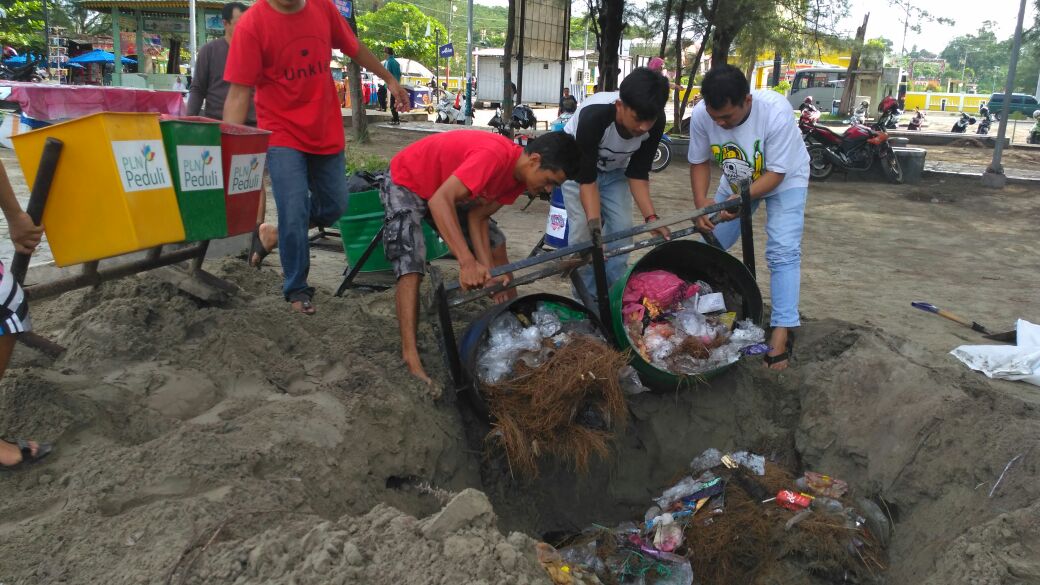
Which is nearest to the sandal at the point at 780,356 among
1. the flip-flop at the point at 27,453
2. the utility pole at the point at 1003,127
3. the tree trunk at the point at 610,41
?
the flip-flop at the point at 27,453

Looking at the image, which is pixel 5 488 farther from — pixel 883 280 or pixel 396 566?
pixel 883 280

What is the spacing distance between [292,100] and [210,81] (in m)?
2.16

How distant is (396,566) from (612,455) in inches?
74.3

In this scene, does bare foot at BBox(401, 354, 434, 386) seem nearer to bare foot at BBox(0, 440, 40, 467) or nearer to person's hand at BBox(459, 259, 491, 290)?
person's hand at BBox(459, 259, 491, 290)

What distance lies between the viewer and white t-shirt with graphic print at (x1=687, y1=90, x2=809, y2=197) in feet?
13.2

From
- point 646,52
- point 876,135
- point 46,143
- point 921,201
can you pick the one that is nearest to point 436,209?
point 46,143

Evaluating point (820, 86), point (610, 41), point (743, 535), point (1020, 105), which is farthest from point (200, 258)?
point (1020, 105)

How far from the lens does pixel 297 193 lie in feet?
12.9

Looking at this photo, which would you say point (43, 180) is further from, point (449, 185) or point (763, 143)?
point (763, 143)

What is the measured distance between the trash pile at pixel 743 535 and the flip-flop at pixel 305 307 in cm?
173

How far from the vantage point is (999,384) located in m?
4.06

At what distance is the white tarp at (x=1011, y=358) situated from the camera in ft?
13.5

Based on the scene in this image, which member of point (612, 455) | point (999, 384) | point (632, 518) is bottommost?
point (632, 518)

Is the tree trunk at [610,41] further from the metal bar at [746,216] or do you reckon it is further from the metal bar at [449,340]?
the metal bar at [449,340]
